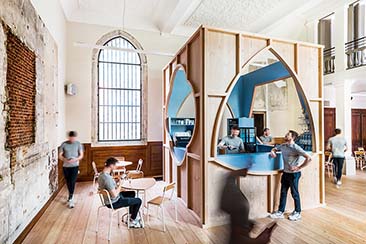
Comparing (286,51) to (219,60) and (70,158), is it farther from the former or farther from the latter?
(70,158)

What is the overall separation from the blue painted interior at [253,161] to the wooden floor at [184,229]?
85 cm

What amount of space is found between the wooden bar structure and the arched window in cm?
308

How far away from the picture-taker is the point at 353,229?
337 centimetres

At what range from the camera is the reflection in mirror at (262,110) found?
500cm

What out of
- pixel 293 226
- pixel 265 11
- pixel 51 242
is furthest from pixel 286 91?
pixel 51 242

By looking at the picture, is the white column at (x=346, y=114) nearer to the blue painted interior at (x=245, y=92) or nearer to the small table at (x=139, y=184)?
the blue painted interior at (x=245, y=92)

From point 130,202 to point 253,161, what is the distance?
207cm

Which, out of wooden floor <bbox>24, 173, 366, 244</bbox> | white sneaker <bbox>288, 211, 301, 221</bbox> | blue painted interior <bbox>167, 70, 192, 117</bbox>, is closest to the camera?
wooden floor <bbox>24, 173, 366, 244</bbox>

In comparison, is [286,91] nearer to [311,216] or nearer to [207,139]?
[311,216]

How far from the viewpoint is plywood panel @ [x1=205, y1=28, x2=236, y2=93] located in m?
3.56

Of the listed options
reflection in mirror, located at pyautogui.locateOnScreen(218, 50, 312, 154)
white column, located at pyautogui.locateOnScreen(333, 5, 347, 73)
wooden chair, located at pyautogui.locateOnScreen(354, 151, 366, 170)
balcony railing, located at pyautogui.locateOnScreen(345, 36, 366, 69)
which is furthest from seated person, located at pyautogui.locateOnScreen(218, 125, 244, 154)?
wooden chair, located at pyautogui.locateOnScreen(354, 151, 366, 170)

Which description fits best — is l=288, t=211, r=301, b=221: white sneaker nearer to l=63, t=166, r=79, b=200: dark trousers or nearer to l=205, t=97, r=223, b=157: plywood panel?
l=205, t=97, r=223, b=157: plywood panel

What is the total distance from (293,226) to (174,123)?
371cm

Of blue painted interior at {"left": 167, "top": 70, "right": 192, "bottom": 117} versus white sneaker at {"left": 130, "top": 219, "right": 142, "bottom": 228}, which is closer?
white sneaker at {"left": 130, "top": 219, "right": 142, "bottom": 228}
